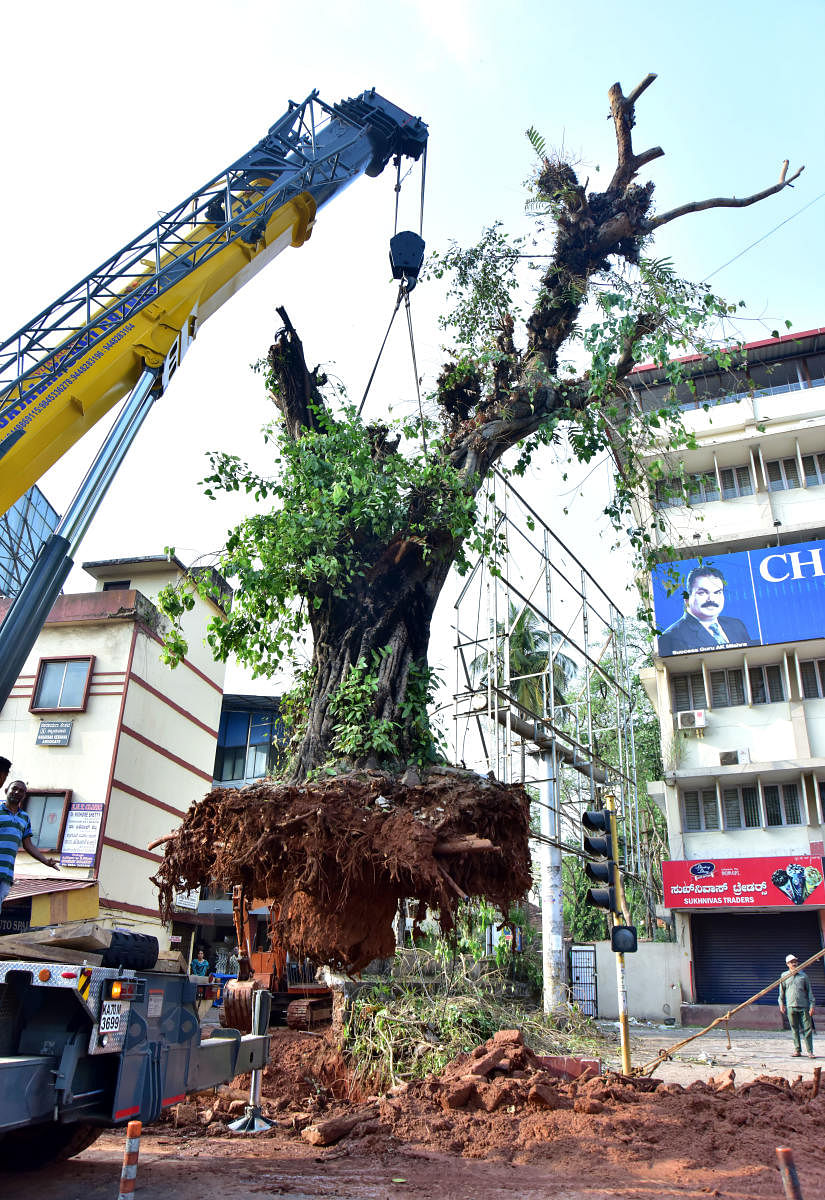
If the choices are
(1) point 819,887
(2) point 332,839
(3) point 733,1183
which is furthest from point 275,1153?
(1) point 819,887

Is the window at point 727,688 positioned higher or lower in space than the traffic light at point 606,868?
higher

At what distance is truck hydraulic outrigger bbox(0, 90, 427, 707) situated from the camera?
6590mm

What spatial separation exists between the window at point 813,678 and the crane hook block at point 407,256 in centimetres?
1631

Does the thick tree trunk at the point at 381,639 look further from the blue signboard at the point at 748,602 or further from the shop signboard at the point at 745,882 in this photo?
the shop signboard at the point at 745,882

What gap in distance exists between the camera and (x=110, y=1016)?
5000mm

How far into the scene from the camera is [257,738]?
25.9 meters

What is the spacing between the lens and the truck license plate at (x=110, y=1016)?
494cm

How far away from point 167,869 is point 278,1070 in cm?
279

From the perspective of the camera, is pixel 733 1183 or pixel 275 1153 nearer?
pixel 733 1183

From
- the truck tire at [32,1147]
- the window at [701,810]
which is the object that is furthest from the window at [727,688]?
the truck tire at [32,1147]

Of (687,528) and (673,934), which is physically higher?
(687,528)

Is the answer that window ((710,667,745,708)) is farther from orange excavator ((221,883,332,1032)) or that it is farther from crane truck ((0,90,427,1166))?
crane truck ((0,90,427,1166))

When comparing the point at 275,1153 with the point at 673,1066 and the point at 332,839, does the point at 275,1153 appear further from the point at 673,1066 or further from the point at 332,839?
the point at 673,1066

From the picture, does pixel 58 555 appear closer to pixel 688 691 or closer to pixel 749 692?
pixel 749 692
